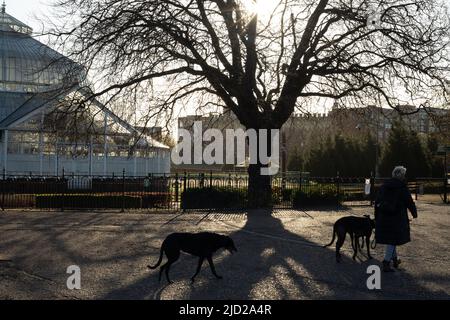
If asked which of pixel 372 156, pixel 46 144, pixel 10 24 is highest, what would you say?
pixel 10 24

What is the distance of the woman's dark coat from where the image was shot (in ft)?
31.6

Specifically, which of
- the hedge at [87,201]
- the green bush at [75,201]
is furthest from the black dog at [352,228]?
the green bush at [75,201]

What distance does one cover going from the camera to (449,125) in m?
25.5

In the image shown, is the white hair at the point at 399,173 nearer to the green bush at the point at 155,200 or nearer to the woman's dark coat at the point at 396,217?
the woman's dark coat at the point at 396,217

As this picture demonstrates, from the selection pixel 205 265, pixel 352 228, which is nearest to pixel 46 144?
pixel 205 265

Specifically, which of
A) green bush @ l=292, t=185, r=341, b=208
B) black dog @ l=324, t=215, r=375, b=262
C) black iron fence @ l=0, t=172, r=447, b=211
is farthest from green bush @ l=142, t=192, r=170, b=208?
black dog @ l=324, t=215, r=375, b=262

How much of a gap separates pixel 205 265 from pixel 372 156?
47.8 m

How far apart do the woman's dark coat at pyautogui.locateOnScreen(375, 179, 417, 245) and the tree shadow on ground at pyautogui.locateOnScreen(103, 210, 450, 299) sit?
24.6 inches

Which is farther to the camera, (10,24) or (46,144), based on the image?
(10,24)

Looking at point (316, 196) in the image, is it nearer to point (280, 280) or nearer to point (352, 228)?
point (352, 228)

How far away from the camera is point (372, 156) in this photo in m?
55.8

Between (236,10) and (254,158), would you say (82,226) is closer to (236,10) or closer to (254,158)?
(254,158)

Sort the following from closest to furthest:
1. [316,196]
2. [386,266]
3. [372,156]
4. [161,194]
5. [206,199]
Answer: [386,266] → [206,199] → [316,196] → [161,194] → [372,156]

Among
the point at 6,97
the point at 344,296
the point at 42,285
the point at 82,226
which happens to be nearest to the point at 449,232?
the point at 344,296
